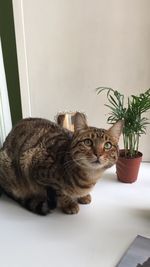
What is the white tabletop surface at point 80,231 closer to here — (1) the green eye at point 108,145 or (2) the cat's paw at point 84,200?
(2) the cat's paw at point 84,200

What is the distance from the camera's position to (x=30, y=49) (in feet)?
3.88

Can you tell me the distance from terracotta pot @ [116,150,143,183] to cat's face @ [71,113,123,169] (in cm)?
18

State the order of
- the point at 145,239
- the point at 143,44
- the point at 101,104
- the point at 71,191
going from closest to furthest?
the point at 145,239, the point at 71,191, the point at 143,44, the point at 101,104

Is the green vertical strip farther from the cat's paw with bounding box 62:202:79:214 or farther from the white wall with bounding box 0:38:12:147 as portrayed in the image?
the cat's paw with bounding box 62:202:79:214

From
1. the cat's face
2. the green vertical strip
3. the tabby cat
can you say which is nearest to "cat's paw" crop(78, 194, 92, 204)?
the tabby cat

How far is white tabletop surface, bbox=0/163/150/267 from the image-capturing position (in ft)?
2.17

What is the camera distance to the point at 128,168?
0.96m

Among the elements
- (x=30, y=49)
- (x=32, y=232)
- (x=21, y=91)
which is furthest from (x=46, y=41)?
(x=32, y=232)

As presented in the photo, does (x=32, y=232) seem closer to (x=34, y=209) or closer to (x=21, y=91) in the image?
(x=34, y=209)

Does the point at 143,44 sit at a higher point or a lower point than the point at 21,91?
higher

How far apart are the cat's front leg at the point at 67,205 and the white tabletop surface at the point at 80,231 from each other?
0.04ft

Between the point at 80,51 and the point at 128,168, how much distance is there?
45 centimetres

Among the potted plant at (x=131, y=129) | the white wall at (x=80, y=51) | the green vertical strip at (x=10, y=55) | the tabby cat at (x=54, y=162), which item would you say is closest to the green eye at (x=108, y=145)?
the tabby cat at (x=54, y=162)

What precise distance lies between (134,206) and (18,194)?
33 centimetres
